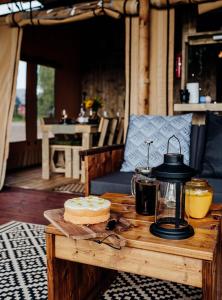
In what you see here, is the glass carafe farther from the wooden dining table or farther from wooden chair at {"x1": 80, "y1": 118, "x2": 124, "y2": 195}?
the wooden dining table

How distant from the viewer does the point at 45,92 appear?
23.4 ft

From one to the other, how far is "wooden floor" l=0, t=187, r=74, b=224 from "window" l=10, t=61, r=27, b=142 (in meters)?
2.10

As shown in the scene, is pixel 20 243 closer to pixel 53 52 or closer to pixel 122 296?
Answer: pixel 122 296

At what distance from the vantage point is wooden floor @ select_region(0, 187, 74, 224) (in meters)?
3.21

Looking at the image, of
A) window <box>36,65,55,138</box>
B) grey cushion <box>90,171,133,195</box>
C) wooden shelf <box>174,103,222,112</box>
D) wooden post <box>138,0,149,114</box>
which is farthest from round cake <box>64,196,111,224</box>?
window <box>36,65,55,138</box>

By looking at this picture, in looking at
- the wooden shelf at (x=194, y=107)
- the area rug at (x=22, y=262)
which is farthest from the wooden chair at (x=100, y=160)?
the wooden shelf at (x=194, y=107)

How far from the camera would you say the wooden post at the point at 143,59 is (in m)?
3.64

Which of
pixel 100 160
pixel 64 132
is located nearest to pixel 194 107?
pixel 100 160

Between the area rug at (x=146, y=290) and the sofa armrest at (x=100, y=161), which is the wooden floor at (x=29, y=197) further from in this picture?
the area rug at (x=146, y=290)

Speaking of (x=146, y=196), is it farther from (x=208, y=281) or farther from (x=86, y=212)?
(x=208, y=281)

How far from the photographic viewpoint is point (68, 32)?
802 cm

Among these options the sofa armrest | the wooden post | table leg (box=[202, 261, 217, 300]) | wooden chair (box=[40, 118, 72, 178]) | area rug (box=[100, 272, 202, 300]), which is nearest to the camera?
table leg (box=[202, 261, 217, 300])

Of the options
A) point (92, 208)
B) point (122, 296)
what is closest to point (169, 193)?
point (92, 208)

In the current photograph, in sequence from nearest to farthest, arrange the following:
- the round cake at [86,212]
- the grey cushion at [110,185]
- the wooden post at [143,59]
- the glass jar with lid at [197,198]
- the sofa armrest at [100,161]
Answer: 1. the round cake at [86,212]
2. the glass jar with lid at [197,198]
3. the grey cushion at [110,185]
4. the sofa armrest at [100,161]
5. the wooden post at [143,59]
